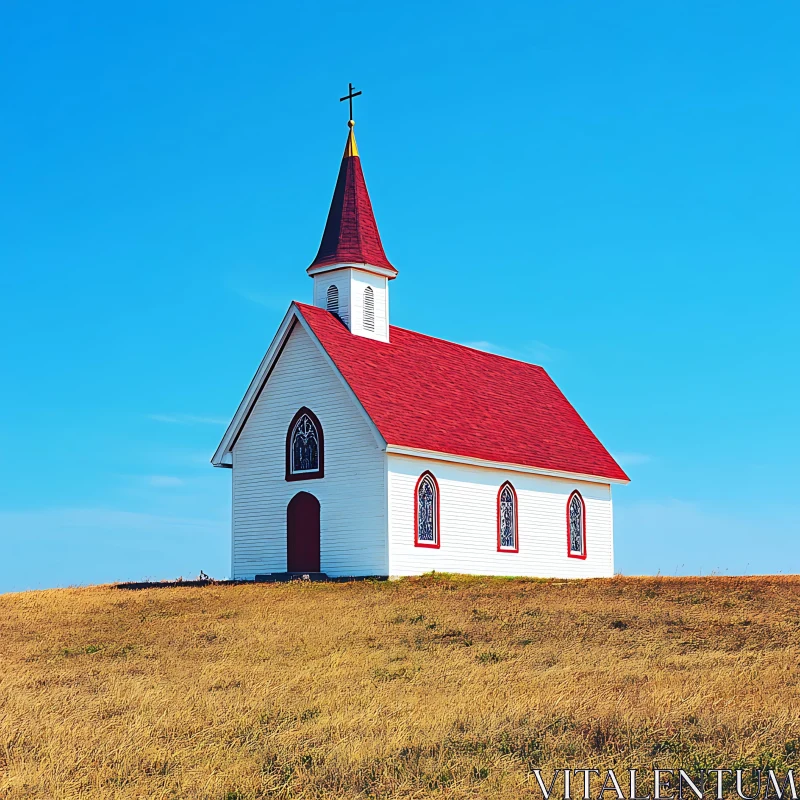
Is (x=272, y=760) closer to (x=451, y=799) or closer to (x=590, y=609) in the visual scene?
(x=451, y=799)

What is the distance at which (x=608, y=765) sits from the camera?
11.1m

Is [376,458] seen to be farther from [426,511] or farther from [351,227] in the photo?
[351,227]

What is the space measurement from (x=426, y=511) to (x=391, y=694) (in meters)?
19.2

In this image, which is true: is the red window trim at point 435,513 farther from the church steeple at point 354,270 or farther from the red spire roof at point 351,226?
the red spire roof at point 351,226

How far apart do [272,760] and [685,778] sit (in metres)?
4.49

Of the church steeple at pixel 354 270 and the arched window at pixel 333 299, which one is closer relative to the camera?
the church steeple at pixel 354 270

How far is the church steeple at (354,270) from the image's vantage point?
3784cm

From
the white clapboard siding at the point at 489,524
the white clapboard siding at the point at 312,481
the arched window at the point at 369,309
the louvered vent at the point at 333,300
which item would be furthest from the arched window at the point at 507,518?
the louvered vent at the point at 333,300

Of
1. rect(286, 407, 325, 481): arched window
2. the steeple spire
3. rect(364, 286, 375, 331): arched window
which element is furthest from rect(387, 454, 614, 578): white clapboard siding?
the steeple spire

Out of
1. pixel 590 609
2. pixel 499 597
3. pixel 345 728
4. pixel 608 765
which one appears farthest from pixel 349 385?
pixel 608 765

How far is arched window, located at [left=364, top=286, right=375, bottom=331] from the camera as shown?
126 ft

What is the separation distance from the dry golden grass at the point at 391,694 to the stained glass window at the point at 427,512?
6228 millimetres

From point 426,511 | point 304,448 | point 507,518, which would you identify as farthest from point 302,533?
point 507,518

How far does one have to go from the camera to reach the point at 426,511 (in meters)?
34.2
